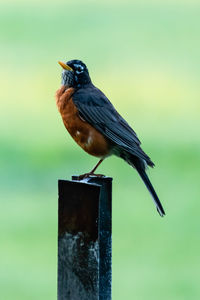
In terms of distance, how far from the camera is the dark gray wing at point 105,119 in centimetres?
589

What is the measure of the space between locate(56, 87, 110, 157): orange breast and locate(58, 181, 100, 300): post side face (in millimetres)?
2453

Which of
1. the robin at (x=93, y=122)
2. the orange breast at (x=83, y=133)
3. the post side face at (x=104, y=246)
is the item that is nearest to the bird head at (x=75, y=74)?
the robin at (x=93, y=122)

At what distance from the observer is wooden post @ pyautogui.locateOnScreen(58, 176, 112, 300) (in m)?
3.57

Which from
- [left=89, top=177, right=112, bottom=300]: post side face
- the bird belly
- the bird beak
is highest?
the bird beak

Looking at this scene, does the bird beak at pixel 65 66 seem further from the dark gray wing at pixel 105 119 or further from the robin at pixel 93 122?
the dark gray wing at pixel 105 119

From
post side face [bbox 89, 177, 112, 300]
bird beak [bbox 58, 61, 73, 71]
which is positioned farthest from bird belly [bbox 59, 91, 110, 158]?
post side face [bbox 89, 177, 112, 300]

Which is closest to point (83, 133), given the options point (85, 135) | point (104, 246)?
point (85, 135)

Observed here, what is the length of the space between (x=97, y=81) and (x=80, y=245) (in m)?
15.3

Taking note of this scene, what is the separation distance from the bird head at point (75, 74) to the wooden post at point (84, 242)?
9.34 feet

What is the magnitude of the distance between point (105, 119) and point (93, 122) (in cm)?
8

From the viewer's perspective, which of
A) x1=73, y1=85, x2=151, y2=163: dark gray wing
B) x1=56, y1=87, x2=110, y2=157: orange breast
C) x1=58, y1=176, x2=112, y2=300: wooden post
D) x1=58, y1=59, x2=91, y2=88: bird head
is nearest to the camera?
x1=58, y1=176, x2=112, y2=300: wooden post

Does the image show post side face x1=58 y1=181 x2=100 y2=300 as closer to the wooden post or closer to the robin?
the wooden post

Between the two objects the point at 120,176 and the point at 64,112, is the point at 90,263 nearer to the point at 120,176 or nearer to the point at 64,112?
the point at 64,112

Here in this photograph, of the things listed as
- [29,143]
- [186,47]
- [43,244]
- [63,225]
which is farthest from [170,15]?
[63,225]
